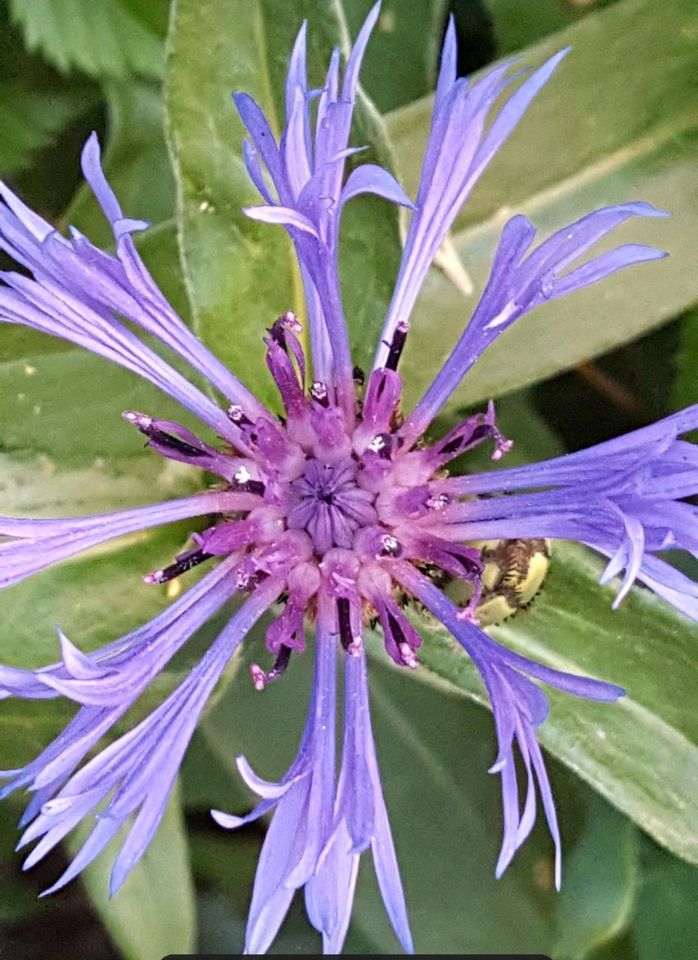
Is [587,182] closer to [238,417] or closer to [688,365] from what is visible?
[688,365]

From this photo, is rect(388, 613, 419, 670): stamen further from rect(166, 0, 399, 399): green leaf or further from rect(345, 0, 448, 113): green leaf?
rect(345, 0, 448, 113): green leaf

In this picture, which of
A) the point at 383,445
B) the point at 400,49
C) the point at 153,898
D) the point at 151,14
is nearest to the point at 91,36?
the point at 151,14

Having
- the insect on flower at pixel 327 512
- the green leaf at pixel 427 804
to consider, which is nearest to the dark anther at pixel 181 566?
the insect on flower at pixel 327 512

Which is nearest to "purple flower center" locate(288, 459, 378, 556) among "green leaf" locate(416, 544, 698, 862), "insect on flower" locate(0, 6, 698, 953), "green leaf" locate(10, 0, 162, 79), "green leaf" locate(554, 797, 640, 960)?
"insect on flower" locate(0, 6, 698, 953)

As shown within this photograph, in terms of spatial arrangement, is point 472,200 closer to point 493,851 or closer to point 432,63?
point 432,63

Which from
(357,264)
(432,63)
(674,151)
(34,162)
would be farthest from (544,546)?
(34,162)

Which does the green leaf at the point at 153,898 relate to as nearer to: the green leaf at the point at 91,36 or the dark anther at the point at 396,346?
the dark anther at the point at 396,346
